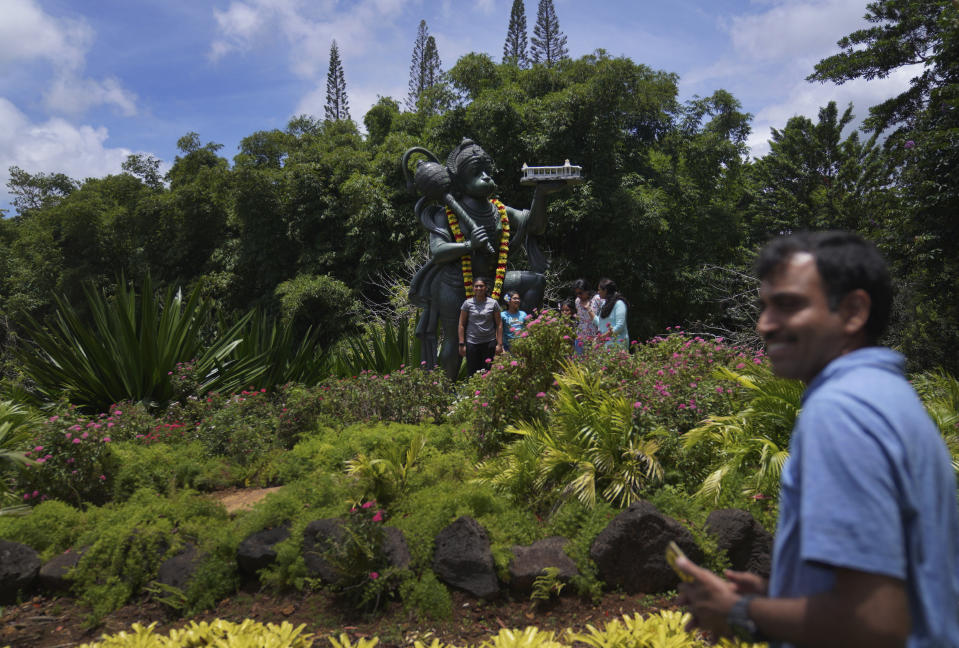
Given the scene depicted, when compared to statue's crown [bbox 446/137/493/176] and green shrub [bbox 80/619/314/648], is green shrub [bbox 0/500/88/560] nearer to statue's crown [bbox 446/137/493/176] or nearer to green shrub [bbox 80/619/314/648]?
green shrub [bbox 80/619/314/648]

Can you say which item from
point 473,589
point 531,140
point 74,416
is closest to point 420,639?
point 473,589

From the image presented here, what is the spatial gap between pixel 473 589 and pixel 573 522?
2.53ft

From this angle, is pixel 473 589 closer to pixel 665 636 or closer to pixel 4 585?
pixel 665 636

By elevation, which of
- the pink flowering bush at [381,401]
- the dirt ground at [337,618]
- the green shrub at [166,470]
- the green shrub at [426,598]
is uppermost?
the pink flowering bush at [381,401]

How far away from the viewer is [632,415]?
4285 millimetres

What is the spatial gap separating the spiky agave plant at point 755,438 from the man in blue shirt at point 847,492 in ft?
10.2

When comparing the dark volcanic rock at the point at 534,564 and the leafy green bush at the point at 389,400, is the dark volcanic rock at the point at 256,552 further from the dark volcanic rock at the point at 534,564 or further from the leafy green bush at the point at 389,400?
the leafy green bush at the point at 389,400

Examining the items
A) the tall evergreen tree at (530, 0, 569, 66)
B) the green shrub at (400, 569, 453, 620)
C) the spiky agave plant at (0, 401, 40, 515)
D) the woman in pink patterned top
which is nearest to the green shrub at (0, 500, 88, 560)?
the spiky agave plant at (0, 401, 40, 515)

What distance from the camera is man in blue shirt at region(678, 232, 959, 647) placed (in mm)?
836

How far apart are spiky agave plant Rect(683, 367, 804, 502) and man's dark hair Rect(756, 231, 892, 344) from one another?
3167 mm

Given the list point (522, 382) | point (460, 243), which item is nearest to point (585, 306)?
point (460, 243)

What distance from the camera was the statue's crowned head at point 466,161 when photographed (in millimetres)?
7898

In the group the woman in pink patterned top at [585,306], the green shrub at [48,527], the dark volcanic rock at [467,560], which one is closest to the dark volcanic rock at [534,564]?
the dark volcanic rock at [467,560]

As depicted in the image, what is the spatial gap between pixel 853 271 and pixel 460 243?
680 centimetres
